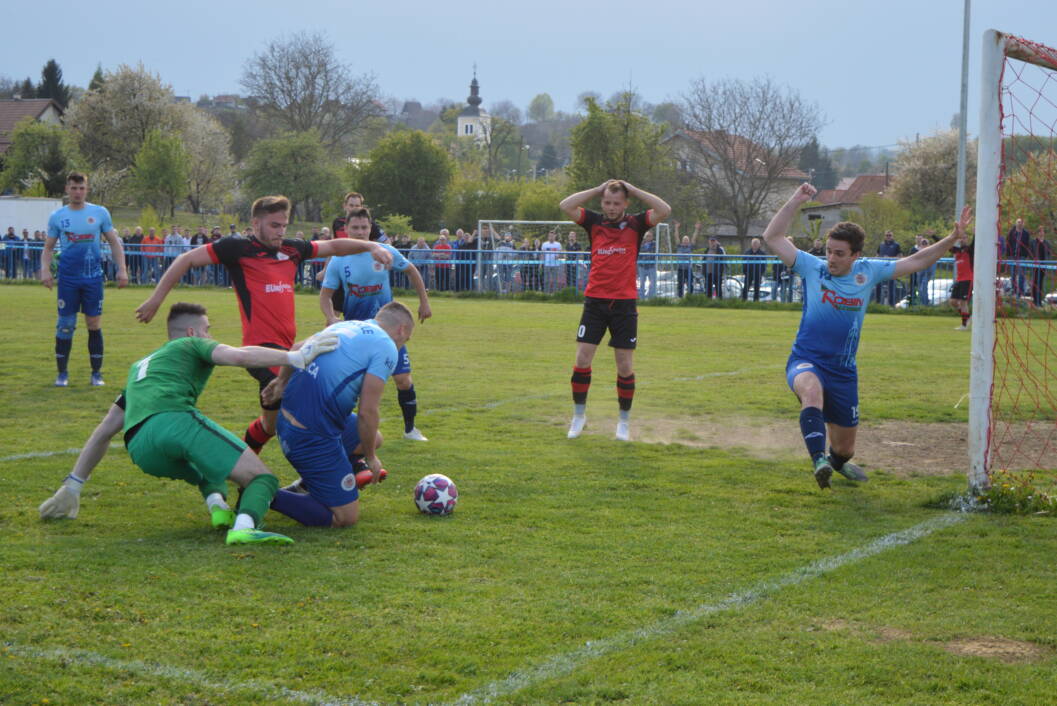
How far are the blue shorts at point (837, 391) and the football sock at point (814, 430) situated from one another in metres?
0.30

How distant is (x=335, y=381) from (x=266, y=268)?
6.27 ft

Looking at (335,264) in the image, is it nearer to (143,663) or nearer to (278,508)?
(278,508)

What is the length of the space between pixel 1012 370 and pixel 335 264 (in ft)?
30.2

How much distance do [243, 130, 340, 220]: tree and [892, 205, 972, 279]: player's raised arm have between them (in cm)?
5588

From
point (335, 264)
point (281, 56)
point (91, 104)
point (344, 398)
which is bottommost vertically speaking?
point (344, 398)

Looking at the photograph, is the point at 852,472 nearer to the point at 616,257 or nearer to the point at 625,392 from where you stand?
the point at 625,392

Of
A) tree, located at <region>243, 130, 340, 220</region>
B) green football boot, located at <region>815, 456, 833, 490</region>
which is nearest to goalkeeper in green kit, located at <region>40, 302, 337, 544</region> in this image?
green football boot, located at <region>815, 456, 833, 490</region>

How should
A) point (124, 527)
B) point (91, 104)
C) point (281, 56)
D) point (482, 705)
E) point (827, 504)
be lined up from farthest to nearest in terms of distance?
point (281, 56)
point (91, 104)
point (827, 504)
point (124, 527)
point (482, 705)

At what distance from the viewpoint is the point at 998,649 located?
4.46m

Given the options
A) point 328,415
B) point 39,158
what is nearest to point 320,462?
point 328,415

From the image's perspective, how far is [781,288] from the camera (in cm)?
2869

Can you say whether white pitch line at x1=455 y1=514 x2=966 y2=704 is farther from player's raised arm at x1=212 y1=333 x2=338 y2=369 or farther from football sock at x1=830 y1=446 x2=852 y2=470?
player's raised arm at x1=212 y1=333 x2=338 y2=369

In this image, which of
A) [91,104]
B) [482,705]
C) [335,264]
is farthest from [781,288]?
[91,104]

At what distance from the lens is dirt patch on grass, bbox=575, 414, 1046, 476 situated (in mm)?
8500
